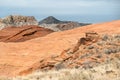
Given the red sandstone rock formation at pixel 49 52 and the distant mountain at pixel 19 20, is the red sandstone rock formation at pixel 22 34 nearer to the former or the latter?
the red sandstone rock formation at pixel 49 52

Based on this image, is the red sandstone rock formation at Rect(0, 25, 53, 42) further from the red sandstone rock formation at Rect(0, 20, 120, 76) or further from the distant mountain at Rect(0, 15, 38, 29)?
the distant mountain at Rect(0, 15, 38, 29)

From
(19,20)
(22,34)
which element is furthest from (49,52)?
(19,20)

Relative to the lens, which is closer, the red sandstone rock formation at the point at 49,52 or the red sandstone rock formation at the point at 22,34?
the red sandstone rock formation at the point at 49,52

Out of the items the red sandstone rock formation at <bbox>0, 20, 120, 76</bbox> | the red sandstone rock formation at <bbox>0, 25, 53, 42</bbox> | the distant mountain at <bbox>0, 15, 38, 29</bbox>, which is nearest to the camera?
the red sandstone rock formation at <bbox>0, 20, 120, 76</bbox>

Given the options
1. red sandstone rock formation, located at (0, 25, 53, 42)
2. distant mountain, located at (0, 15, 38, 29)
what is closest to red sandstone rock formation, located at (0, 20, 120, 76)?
red sandstone rock formation, located at (0, 25, 53, 42)

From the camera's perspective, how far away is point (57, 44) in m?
24.7

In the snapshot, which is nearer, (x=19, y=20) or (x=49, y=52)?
(x=49, y=52)

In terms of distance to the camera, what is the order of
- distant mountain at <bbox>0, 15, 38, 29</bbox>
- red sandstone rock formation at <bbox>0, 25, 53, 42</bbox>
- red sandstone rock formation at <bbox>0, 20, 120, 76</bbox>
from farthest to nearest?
1. distant mountain at <bbox>0, 15, 38, 29</bbox>
2. red sandstone rock formation at <bbox>0, 25, 53, 42</bbox>
3. red sandstone rock formation at <bbox>0, 20, 120, 76</bbox>

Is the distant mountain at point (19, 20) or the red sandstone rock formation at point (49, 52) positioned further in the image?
the distant mountain at point (19, 20)

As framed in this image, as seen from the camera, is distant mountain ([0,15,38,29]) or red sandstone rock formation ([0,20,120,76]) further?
distant mountain ([0,15,38,29])

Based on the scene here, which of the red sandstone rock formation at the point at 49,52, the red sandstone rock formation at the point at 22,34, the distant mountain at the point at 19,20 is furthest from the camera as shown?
the distant mountain at the point at 19,20

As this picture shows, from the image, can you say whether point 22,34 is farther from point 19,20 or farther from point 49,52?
point 19,20

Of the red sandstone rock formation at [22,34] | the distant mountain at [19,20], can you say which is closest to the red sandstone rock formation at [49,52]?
the red sandstone rock formation at [22,34]

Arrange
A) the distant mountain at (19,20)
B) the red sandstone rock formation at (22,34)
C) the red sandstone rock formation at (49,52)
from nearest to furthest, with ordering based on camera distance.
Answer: the red sandstone rock formation at (49,52), the red sandstone rock formation at (22,34), the distant mountain at (19,20)
